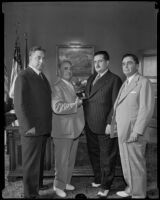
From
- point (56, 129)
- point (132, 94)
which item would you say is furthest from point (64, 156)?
point (132, 94)

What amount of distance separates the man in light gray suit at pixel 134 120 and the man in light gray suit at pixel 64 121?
43 cm

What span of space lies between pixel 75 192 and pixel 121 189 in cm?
52

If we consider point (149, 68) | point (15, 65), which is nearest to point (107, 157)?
point (149, 68)

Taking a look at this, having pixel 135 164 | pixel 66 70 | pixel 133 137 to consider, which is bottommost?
pixel 135 164

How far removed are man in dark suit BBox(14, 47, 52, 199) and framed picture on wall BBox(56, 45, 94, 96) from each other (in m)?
0.86

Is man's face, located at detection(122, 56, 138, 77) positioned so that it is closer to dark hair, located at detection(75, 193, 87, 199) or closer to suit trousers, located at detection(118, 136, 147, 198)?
suit trousers, located at detection(118, 136, 147, 198)

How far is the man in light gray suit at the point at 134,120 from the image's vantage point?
238 cm

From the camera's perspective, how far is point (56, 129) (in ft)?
8.51

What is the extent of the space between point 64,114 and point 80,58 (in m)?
1.49

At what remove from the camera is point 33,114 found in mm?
2395

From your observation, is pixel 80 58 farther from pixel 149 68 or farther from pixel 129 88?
pixel 129 88

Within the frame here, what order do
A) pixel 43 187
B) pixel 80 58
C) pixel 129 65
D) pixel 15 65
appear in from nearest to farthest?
1. pixel 129 65
2. pixel 43 187
3. pixel 15 65
4. pixel 80 58

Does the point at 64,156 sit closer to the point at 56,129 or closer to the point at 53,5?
the point at 56,129

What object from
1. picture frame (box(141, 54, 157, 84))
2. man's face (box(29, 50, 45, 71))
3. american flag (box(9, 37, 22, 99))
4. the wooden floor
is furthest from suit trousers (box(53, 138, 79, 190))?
picture frame (box(141, 54, 157, 84))
